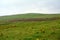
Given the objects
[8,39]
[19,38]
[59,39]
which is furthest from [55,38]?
[8,39]

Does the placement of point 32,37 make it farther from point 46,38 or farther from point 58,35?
point 58,35

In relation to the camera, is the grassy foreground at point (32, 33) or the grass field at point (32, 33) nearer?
the grassy foreground at point (32, 33)

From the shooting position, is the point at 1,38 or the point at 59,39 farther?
the point at 1,38

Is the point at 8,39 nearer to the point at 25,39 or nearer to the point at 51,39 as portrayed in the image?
the point at 25,39

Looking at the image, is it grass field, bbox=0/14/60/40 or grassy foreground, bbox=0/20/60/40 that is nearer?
grassy foreground, bbox=0/20/60/40

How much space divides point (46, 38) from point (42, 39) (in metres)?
0.64

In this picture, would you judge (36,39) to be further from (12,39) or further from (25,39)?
(12,39)

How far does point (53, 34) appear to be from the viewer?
728 inches

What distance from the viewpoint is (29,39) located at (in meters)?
17.0

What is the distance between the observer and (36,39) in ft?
54.2

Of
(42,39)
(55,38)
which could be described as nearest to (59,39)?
(55,38)

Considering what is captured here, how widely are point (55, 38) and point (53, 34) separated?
165 cm

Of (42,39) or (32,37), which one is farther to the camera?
(32,37)

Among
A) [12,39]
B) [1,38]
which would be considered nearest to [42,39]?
[12,39]
